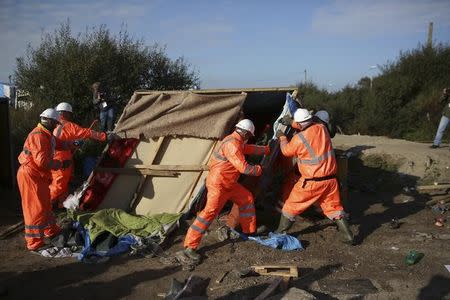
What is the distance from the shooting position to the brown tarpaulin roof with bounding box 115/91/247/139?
690cm

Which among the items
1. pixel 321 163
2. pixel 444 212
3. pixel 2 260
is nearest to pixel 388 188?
pixel 444 212

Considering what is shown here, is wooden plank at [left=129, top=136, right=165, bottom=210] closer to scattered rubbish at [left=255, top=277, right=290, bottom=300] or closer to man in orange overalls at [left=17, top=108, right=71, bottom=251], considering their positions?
man in orange overalls at [left=17, top=108, right=71, bottom=251]

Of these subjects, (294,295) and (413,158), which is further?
(413,158)

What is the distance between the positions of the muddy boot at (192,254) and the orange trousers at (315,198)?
4.77ft

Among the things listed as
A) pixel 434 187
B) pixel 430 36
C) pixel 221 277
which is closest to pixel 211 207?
pixel 221 277

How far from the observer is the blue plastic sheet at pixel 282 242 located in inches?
234

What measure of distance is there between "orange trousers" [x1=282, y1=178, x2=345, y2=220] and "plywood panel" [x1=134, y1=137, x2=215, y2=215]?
1579 mm

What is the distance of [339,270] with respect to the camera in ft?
17.4

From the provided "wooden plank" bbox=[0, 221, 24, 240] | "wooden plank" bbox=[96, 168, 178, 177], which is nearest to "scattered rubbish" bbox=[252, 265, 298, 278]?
"wooden plank" bbox=[96, 168, 178, 177]

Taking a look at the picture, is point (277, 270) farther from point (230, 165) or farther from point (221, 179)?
point (230, 165)

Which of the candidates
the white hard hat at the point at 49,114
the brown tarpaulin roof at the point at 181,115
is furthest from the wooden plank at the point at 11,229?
the brown tarpaulin roof at the point at 181,115

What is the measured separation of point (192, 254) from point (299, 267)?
1360 mm

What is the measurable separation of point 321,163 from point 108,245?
3.11 meters

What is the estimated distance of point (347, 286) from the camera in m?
4.81
